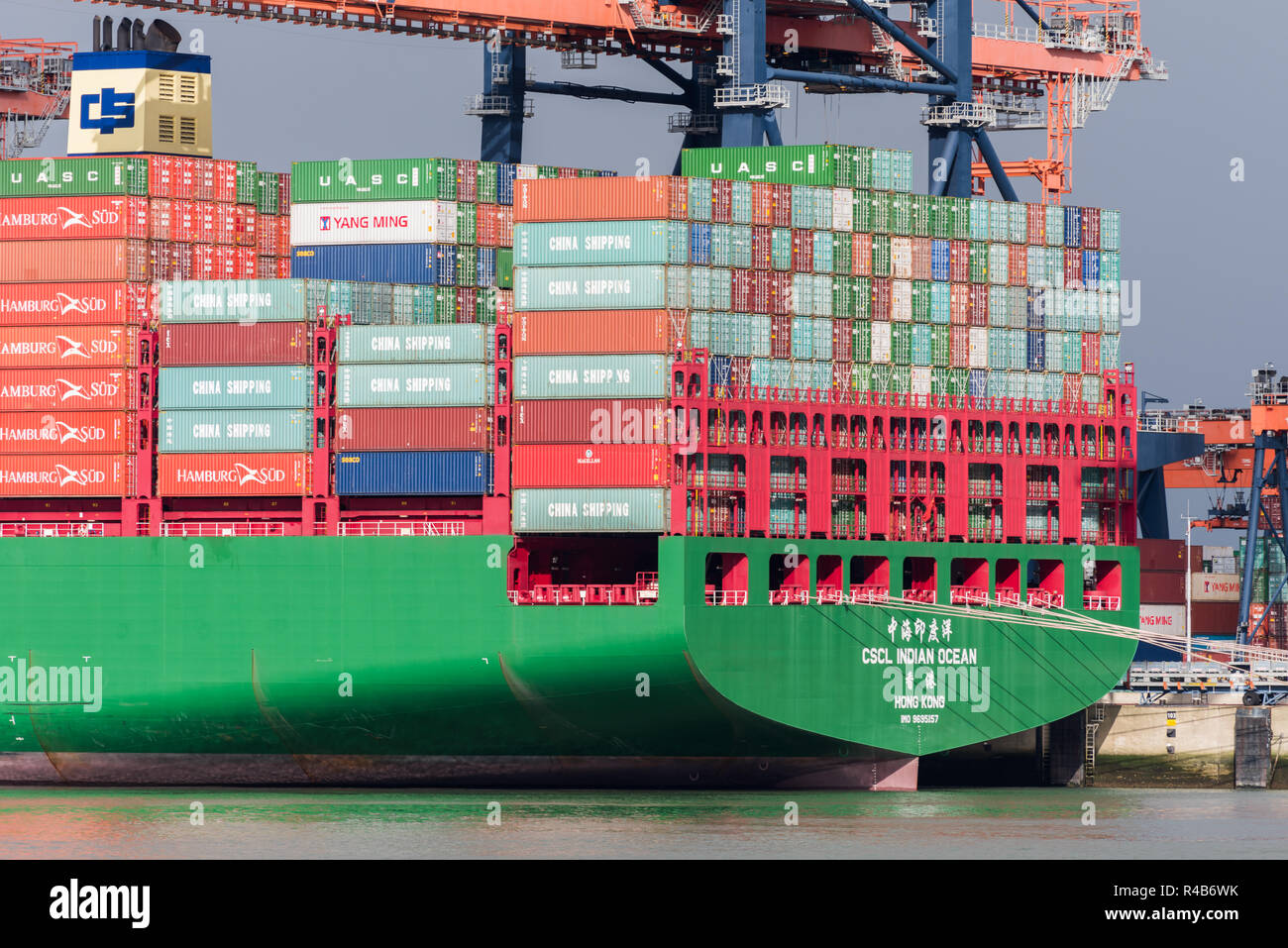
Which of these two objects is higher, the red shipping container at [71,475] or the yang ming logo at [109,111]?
the yang ming logo at [109,111]

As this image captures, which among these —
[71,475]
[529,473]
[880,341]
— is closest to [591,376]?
[529,473]

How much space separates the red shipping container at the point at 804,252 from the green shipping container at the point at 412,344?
9243mm

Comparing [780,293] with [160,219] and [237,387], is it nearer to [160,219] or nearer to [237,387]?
[237,387]

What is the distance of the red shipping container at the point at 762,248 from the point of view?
7356 centimetres

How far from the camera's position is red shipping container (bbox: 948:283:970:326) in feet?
255

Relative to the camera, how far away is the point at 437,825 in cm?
6225

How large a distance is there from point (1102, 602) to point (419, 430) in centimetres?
2317

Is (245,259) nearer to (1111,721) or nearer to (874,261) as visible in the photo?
(874,261)

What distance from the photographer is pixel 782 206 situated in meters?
74.4

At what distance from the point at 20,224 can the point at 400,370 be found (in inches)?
515

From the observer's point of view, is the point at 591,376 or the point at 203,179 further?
the point at 203,179

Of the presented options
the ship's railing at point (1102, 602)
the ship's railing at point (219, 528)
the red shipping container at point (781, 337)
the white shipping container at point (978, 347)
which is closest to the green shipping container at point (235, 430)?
the ship's railing at point (219, 528)

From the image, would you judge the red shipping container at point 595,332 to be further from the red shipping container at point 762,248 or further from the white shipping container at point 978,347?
the white shipping container at point 978,347
